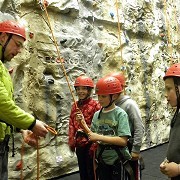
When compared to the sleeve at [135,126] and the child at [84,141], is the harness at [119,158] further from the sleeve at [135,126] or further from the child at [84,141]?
the child at [84,141]

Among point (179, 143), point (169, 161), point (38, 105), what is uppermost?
point (179, 143)

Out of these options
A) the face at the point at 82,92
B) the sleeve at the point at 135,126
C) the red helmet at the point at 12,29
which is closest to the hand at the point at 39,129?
the red helmet at the point at 12,29

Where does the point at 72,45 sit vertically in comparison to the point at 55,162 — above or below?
above

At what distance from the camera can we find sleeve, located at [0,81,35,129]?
5.41 ft

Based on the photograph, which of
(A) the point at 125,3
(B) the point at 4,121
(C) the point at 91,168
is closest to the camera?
(B) the point at 4,121

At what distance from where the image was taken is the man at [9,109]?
166cm

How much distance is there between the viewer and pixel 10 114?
1661 mm

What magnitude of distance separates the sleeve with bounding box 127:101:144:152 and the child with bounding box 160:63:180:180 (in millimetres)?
749

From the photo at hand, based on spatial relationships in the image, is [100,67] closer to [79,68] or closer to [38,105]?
[79,68]

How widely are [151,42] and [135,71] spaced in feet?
3.13

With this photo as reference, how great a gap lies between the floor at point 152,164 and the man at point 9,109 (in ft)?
5.95

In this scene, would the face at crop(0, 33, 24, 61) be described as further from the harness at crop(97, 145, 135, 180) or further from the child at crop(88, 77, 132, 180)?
the harness at crop(97, 145, 135, 180)

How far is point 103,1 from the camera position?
14.5 feet

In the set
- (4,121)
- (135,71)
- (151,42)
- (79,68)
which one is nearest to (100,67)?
(79,68)
